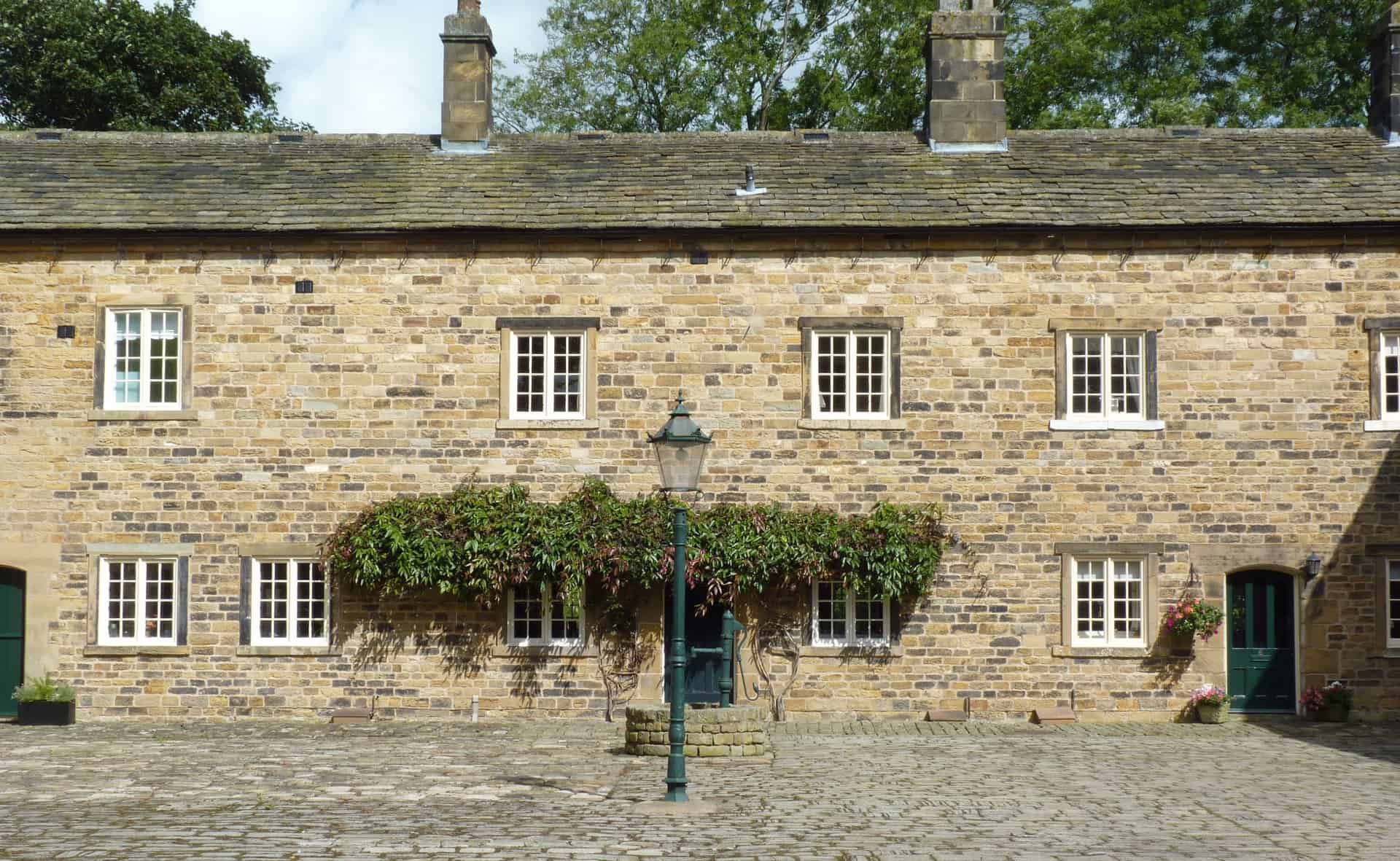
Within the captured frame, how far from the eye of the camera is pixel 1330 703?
17.3m

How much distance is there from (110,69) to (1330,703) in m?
27.1

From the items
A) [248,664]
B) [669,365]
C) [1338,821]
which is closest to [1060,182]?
[669,365]

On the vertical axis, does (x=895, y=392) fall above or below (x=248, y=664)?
above

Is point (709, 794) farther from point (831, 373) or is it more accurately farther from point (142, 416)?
point (142, 416)

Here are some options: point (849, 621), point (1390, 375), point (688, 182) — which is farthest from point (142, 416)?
point (1390, 375)

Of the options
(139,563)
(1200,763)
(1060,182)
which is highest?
(1060,182)

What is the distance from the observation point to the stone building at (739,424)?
1766 centimetres

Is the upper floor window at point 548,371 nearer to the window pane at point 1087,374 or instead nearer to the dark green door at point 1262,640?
the window pane at point 1087,374

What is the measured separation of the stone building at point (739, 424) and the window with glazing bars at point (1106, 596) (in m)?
0.05

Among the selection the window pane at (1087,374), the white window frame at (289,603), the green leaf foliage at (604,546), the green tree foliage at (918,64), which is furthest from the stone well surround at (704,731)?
the green tree foliage at (918,64)

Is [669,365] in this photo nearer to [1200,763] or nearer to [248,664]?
[248,664]

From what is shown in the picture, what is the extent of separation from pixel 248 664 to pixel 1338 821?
12455mm

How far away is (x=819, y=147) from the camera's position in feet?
66.4

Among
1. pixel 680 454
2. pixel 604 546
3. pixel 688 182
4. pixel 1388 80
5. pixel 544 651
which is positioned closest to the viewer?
pixel 680 454
